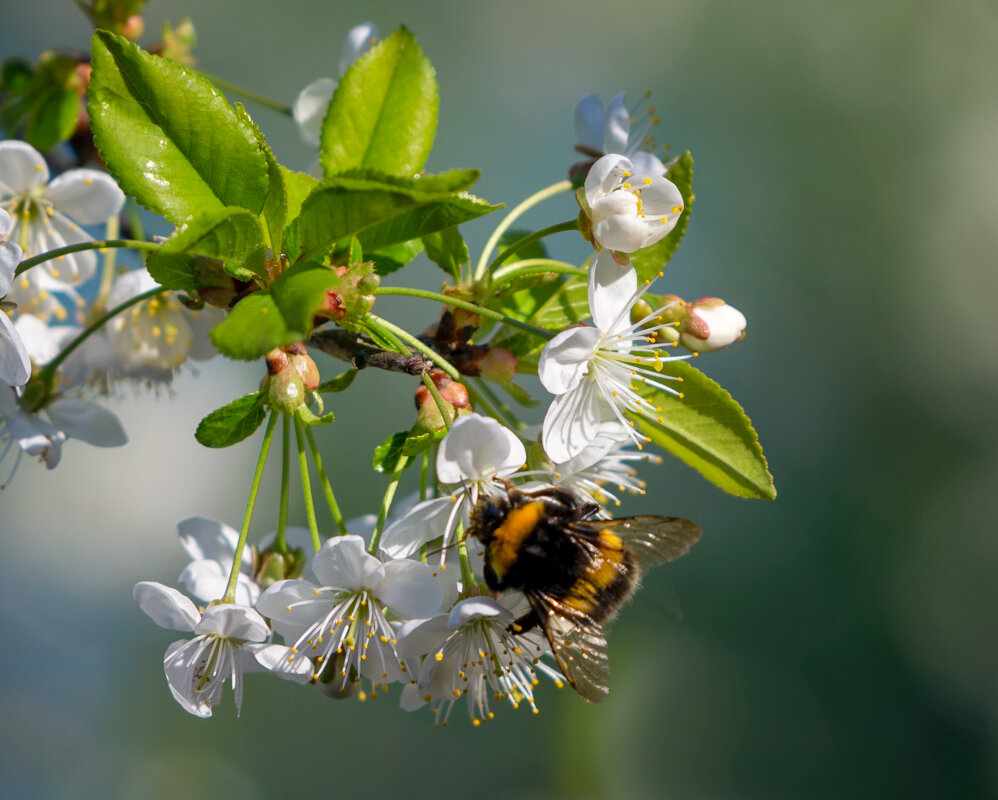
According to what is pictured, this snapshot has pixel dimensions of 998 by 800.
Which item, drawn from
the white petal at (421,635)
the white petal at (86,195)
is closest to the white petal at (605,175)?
the white petal at (421,635)

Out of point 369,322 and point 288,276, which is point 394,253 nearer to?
point 369,322

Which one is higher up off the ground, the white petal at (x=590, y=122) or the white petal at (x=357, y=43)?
the white petal at (x=357, y=43)

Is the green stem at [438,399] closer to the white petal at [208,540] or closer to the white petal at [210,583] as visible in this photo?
the white petal at [210,583]

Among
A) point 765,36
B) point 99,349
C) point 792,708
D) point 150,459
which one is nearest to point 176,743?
point 150,459

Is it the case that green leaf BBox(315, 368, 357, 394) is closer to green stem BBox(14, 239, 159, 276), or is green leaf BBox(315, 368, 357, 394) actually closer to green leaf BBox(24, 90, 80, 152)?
green stem BBox(14, 239, 159, 276)

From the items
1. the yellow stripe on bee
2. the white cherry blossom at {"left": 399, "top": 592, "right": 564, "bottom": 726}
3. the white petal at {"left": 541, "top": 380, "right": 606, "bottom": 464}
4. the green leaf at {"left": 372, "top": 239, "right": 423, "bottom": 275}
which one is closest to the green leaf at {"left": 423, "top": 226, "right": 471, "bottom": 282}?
the green leaf at {"left": 372, "top": 239, "right": 423, "bottom": 275}
